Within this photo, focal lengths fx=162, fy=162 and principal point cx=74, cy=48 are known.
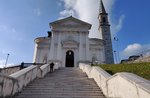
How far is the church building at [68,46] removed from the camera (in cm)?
3045

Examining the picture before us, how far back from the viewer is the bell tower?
46969mm

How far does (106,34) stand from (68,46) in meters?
21.7

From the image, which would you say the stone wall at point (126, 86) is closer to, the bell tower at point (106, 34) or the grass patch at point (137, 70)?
the grass patch at point (137, 70)

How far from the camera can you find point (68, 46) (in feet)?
104

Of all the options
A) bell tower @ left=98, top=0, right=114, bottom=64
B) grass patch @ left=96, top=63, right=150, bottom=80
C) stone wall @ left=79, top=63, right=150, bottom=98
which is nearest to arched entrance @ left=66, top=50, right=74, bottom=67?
bell tower @ left=98, top=0, right=114, bottom=64

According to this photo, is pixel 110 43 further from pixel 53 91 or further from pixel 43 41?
pixel 53 91

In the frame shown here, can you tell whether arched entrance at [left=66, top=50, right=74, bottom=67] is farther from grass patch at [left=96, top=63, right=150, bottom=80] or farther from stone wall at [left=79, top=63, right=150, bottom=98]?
→ stone wall at [left=79, top=63, right=150, bottom=98]

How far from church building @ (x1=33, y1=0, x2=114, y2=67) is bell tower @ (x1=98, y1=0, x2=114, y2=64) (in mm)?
11581

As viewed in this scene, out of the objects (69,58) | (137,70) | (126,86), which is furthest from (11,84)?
(69,58)

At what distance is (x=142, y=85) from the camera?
4527 millimetres

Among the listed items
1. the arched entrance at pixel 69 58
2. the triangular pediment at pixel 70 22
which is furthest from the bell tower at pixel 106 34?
the arched entrance at pixel 69 58

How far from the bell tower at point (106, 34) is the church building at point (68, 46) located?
11.6 meters

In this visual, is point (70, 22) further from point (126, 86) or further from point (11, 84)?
point (126, 86)

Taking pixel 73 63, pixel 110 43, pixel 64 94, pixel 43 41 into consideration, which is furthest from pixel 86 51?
pixel 64 94
